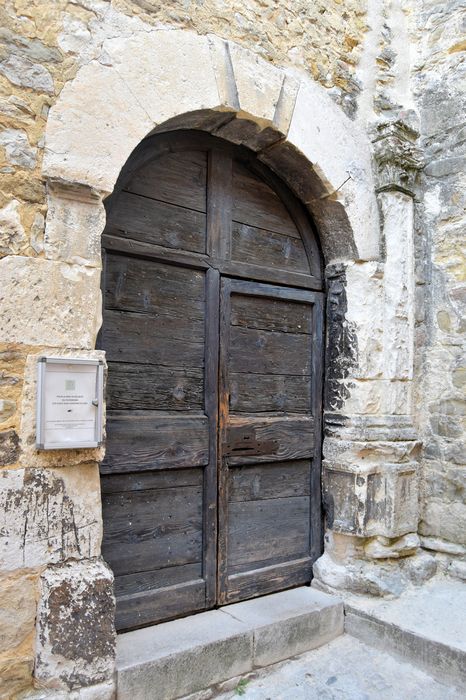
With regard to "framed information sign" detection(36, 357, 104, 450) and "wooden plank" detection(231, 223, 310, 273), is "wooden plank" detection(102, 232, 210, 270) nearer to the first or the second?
"wooden plank" detection(231, 223, 310, 273)

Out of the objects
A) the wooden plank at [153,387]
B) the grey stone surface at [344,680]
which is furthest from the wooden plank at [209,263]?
the grey stone surface at [344,680]

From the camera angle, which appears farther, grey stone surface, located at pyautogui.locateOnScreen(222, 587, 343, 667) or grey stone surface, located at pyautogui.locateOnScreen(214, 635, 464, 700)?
grey stone surface, located at pyautogui.locateOnScreen(222, 587, 343, 667)

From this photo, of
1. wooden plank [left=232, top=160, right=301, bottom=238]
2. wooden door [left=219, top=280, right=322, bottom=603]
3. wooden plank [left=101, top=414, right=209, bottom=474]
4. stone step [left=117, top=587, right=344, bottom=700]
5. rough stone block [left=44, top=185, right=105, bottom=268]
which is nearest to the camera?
rough stone block [left=44, top=185, right=105, bottom=268]

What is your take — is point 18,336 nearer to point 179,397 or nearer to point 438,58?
point 179,397

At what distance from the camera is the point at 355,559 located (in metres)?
2.75

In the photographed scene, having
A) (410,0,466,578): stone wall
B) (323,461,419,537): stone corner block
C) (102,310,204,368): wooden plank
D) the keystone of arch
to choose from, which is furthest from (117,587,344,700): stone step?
the keystone of arch

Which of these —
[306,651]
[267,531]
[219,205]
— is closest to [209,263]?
[219,205]

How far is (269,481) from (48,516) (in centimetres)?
124

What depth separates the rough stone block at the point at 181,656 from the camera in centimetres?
193

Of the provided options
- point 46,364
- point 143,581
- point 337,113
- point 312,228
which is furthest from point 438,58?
point 143,581

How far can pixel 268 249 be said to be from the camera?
274 centimetres

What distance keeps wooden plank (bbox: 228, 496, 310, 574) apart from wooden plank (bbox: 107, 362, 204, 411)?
0.59m

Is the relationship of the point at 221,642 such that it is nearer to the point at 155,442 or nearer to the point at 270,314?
the point at 155,442

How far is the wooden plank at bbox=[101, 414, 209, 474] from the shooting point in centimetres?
215
